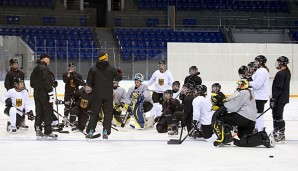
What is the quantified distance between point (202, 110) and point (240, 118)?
0.93m

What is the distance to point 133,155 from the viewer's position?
304 inches

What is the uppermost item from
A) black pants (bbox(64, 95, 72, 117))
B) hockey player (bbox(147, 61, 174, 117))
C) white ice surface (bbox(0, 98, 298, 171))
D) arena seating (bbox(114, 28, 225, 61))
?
arena seating (bbox(114, 28, 225, 61))

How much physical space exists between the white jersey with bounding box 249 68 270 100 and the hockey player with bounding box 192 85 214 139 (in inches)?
30.0

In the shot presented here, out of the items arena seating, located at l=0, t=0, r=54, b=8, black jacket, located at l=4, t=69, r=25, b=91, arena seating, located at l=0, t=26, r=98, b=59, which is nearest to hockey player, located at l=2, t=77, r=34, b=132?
black jacket, located at l=4, t=69, r=25, b=91

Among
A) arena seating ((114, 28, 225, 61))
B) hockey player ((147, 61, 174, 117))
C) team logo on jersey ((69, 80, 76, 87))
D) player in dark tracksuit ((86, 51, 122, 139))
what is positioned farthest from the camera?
arena seating ((114, 28, 225, 61))

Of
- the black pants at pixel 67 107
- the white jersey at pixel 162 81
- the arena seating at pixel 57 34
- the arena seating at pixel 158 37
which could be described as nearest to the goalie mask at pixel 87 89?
the black pants at pixel 67 107

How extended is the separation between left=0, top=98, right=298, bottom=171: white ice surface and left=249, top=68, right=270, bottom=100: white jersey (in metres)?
0.84

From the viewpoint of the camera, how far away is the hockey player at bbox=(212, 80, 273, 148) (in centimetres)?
852

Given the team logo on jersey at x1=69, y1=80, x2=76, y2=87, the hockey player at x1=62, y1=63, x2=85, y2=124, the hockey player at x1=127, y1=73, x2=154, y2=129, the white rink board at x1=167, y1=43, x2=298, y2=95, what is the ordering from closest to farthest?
the hockey player at x1=127, y1=73, x2=154, y2=129
the hockey player at x1=62, y1=63, x2=85, y2=124
the team logo on jersey at x1=69, y1=80, x2=76, y2=87
the white rink board at x1=167, y1=43, x2=298, y2=95

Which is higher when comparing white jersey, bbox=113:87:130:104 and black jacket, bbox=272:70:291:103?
black jacket, bbox=272:70:291:103

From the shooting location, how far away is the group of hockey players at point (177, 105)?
28.1ft

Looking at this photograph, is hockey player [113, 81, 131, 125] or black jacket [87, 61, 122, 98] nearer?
black jacket [87, 61, 122, 98]

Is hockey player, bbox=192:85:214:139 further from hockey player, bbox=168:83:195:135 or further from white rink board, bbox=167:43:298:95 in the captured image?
white rink board, bbox=167:43:298:95

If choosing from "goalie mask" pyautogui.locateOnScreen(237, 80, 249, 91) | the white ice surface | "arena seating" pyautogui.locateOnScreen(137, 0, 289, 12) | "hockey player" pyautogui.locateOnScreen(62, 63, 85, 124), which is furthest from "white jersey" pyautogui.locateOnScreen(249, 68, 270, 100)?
"arena seating" pyautogui.locateOnScreen(137, 0, 289, 12)
